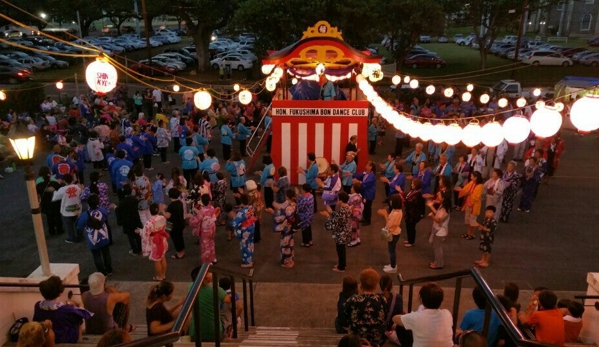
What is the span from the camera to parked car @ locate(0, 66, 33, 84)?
31.4m

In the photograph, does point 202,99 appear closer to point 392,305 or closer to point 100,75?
point 100,75

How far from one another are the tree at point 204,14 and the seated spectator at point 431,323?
1166 inches

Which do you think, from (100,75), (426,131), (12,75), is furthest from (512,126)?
(12,75)

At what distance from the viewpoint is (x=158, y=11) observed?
3306cm

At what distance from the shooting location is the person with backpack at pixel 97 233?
8734 mm

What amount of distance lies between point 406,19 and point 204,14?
13.1 m

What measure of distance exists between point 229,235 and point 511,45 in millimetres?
41311

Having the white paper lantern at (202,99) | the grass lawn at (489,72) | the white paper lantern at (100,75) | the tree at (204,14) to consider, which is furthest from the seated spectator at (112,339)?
the tree at (204,14)

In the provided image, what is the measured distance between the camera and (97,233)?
8844mm

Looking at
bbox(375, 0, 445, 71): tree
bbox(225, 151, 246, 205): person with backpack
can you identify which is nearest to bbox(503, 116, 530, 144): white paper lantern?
bbox(225, 151, 246, 205): person with backpack

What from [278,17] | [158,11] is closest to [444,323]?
[278,17]

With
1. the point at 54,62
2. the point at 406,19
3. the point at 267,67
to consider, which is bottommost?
the point at 267,67

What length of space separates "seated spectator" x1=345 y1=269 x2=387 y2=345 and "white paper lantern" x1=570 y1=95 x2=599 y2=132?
4794mm

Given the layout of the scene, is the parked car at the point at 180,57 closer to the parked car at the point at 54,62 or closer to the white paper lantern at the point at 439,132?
the parked car at the point at 54,62
